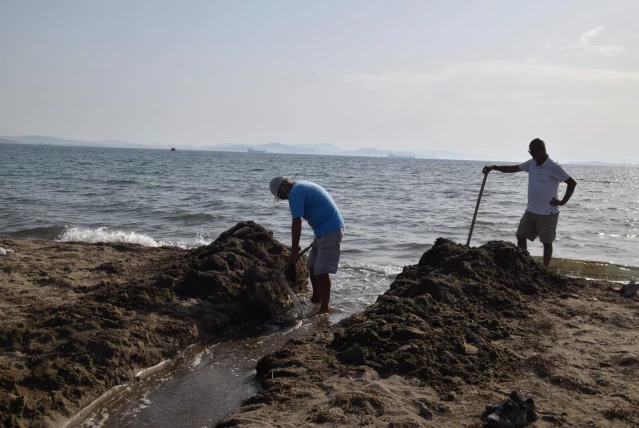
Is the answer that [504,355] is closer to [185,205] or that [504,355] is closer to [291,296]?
[291,296]

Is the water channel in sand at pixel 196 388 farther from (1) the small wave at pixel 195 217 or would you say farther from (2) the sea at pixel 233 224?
(1) the small wave at pixel 195 217

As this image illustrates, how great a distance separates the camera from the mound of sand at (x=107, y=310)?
4.08 metres

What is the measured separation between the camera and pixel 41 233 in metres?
11.8

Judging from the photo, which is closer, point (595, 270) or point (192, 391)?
point (192, 391)

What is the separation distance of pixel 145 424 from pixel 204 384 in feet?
2.43

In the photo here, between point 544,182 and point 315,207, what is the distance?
320 cm

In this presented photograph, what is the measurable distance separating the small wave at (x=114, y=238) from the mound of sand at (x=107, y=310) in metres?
2.14

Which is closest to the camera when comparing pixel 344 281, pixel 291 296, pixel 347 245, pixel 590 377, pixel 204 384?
pixel 590 377

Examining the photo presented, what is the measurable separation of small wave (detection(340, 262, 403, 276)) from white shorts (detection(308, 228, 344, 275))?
9.68 feet

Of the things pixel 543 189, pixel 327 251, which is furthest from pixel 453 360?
pixel 543 189

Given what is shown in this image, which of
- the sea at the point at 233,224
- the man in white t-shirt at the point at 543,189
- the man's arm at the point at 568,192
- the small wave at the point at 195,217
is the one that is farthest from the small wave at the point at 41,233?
the man's arm at the point at 568,192

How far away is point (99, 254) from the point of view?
28.7ft

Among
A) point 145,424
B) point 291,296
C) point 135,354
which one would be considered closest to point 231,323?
point 291,296

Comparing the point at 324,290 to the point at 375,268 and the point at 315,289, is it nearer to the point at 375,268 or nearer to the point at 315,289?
the point at 315,289
